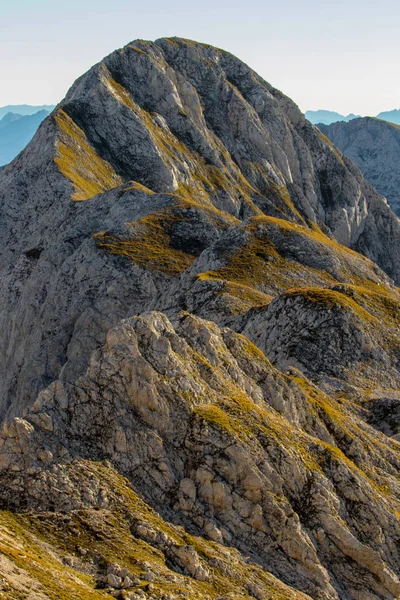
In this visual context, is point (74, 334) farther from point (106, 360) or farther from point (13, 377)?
point (106, 360)

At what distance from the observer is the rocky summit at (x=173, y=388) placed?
26.8 meters

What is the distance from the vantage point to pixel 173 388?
33562 millimetres

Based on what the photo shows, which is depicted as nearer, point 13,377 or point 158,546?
point 158,546

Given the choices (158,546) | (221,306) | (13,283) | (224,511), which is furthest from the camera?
(13,283)

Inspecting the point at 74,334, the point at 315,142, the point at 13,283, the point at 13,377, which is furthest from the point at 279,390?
the point at 315,142

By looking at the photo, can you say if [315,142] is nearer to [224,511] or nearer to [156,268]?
[156,268]

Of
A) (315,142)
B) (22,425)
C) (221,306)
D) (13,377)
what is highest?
(315,142)

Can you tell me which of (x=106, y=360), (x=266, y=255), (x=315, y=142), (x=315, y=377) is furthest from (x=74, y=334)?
(x=315, y=142)

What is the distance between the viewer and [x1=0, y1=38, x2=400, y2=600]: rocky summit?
26844 mm

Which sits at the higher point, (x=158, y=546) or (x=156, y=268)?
(x=156, y=268)

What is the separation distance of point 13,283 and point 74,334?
2134 cm

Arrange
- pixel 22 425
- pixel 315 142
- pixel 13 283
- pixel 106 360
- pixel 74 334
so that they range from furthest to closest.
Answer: pixel 315 142, pixel 13 283, pixel 74 334, pixel 106 360, pixel 22 425

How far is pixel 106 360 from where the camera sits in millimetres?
33250

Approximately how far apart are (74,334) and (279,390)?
43.3 m
